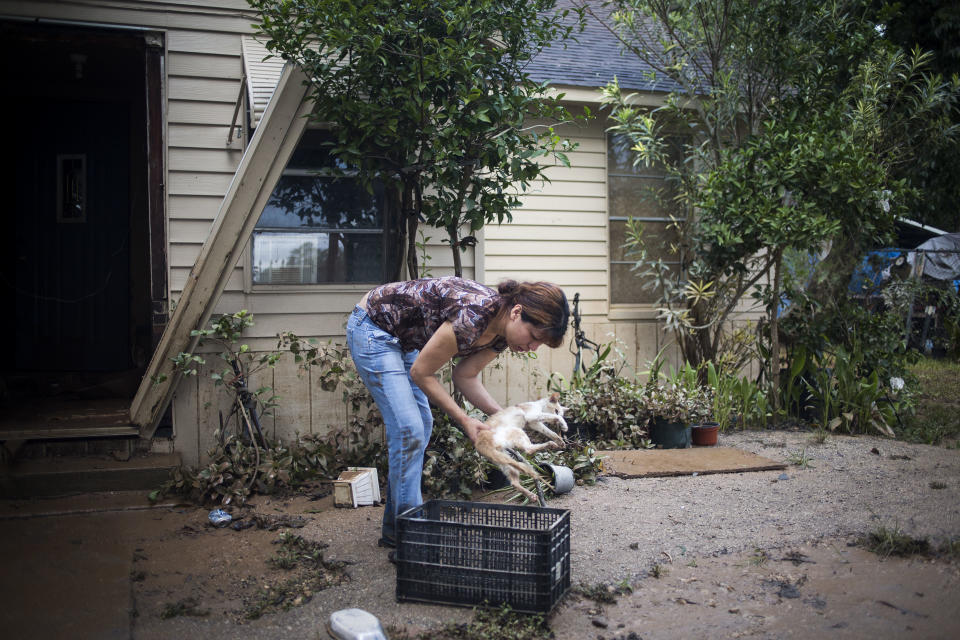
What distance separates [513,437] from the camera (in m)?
2.90

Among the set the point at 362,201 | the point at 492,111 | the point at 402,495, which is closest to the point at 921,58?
the point at 492,111

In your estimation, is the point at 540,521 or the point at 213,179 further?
the point at 213,179

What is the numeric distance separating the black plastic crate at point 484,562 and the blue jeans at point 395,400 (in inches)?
11.3

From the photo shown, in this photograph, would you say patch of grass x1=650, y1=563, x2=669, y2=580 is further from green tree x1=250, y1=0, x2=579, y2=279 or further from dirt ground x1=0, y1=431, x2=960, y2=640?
green tree x1=250, y1=0, x2=579, y2=279

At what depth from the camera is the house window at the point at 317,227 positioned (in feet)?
18.6

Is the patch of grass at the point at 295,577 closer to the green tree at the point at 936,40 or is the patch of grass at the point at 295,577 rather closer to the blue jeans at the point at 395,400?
the blue jeans at the point at 395,400

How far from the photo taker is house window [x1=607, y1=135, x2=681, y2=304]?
721cm

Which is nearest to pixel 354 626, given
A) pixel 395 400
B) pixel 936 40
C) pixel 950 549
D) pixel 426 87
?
pixel 395 400

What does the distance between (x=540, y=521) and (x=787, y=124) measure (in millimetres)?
4659

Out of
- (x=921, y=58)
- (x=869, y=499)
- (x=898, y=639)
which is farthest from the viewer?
(x=921, y=58)

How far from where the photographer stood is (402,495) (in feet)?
11.2

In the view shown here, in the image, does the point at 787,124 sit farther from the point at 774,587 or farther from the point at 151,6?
the point at 151,6

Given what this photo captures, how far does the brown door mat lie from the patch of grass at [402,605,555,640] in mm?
2348

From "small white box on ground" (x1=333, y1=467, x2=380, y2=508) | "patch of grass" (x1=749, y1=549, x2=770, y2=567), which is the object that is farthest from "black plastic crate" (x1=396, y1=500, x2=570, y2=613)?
"small white box on ground" (x1=333, y1=467, x2=380, y2=508)
